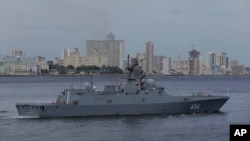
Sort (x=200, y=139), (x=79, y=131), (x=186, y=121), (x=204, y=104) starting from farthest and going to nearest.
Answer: (x=204, y=104)
(x=186, y=121)
(x=79, y=131)
(x=200, y=139)

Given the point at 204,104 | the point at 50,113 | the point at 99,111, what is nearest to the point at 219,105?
the point at 204,104

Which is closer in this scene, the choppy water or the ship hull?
the choppy water

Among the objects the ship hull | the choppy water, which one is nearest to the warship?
the ship hull

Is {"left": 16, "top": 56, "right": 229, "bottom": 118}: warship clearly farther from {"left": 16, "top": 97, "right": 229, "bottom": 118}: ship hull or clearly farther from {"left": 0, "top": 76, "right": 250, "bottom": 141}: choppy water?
{"left": 0, "top": 76, "right": 250, "bottom": 141}: choppy water

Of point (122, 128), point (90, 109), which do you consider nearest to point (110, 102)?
point (90, 109)

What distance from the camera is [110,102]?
141 ft

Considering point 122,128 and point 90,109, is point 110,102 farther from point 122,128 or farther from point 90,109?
point 122,128

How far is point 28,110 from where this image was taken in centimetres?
4328

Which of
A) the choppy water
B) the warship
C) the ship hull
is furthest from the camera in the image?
the ship hull

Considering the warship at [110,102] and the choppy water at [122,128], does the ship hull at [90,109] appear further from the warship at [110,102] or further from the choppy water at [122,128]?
the choppy water at [122,128]

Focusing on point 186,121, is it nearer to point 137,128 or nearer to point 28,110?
point 137,128

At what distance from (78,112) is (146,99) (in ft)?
20.1

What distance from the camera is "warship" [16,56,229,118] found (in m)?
42.5

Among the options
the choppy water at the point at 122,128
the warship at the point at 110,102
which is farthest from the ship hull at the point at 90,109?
the choppy water at the point at 122,128
